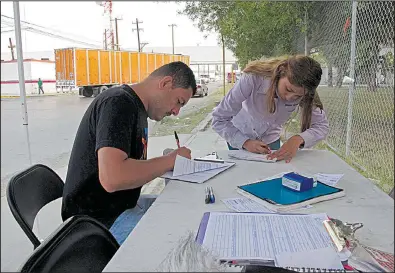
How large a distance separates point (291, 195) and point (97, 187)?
2.19 feet

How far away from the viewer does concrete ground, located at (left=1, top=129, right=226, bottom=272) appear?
1.82ft

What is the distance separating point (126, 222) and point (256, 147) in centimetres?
76

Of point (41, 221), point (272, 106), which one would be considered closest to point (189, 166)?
point (272, 106)

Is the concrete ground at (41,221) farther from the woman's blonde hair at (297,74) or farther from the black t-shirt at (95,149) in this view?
the woman's blonde hair at (297,74)

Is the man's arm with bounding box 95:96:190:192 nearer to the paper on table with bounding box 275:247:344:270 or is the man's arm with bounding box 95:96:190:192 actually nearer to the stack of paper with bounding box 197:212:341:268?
the stack of paper with bounding box 197:212:341:268

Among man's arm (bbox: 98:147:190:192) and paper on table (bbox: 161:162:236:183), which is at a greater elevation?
man's arm (bbox: 98:147:190:192)

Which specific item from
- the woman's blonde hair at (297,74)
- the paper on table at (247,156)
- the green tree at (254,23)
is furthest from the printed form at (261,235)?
the green tree at (254,23)

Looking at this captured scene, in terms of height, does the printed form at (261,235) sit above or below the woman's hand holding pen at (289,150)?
below

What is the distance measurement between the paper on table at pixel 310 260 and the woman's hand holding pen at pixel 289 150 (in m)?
0.95

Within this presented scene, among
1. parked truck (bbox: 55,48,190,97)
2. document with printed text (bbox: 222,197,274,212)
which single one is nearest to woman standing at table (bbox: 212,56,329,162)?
document with printed text (bbox: 222,197,274,212)

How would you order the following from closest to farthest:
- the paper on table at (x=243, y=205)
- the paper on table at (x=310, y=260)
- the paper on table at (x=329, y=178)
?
the paper on table at (x=310, y=260)
the paper on table at (x=243, y=205)
the paper on table at (x=329, y=178)

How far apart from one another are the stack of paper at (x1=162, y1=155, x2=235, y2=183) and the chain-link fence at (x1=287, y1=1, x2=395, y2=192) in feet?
1.94

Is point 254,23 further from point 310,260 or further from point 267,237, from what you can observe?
point 310,260

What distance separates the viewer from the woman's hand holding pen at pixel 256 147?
179 centimetres
